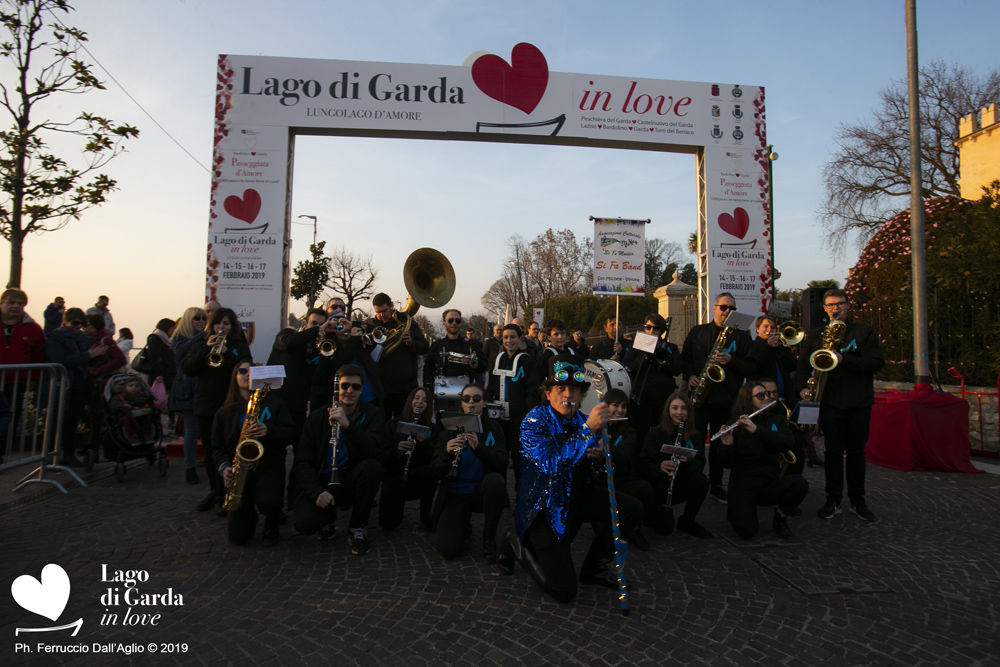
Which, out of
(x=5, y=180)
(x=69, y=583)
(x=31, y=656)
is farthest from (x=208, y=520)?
(x=5, y=180)

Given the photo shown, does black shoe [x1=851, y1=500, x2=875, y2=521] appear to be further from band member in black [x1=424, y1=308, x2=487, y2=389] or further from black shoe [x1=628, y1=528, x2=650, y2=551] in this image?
band member in black [x1=424, y1=308, x2=487, y2=389]

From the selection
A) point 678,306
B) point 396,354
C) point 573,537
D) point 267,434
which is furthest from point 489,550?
point 678,306

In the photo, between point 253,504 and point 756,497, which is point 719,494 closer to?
point 756,497

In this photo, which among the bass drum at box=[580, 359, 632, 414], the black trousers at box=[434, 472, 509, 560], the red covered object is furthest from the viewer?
the red covered object

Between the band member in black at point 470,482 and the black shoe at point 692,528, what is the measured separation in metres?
1.53

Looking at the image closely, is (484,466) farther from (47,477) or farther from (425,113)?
(425,113)

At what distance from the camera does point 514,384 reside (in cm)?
637

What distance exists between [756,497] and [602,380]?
7.87 ft

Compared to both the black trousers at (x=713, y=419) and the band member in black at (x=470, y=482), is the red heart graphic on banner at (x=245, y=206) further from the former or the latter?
the black trousers at (x=713, y=419)

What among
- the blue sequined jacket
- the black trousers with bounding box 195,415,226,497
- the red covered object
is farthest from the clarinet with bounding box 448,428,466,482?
the red covered object

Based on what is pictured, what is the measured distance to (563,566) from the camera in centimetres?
356

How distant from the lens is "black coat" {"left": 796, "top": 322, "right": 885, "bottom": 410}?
5.35 metres

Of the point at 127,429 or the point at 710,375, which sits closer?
the point at 710,375

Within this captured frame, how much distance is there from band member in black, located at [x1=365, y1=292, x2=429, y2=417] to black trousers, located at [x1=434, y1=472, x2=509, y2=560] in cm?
201
